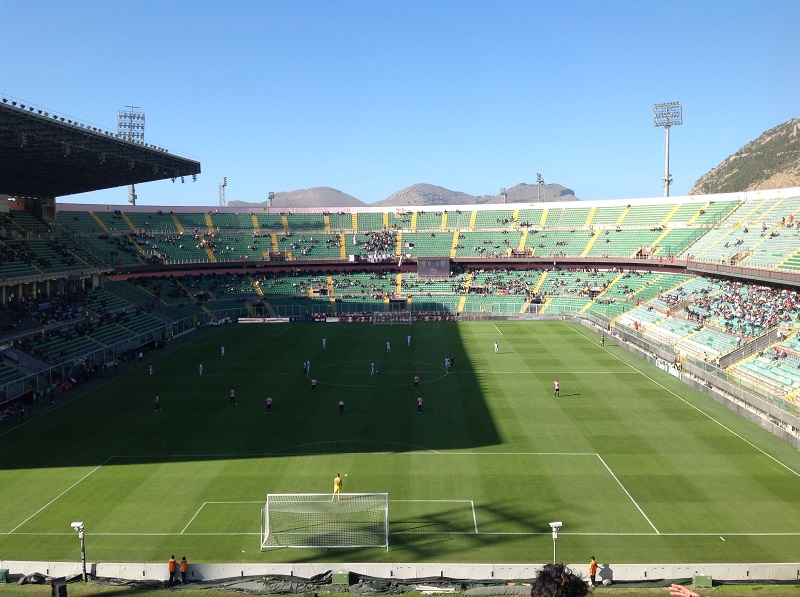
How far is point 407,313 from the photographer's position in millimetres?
69125

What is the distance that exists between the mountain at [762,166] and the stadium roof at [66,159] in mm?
111410

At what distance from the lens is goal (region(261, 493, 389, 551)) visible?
762 inches

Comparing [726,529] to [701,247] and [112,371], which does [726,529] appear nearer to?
[112,371]

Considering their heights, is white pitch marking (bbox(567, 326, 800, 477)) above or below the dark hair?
below

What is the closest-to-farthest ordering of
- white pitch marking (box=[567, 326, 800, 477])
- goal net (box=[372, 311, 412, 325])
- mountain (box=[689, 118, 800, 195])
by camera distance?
white pitch marking (box=[567, 326, 800, 477]), goal net (box=[372, 311, 412, 325]), mountain (box=[689, 118, 800, 195])

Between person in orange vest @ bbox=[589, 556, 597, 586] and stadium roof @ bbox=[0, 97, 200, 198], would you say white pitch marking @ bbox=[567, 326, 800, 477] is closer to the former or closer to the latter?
person in orange vest @ bbox=[589, 556, 597, 586]

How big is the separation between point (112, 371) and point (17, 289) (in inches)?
418

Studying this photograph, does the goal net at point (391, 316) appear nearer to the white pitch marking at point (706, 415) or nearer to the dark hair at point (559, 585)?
the white pitch marking at point (706, 415)

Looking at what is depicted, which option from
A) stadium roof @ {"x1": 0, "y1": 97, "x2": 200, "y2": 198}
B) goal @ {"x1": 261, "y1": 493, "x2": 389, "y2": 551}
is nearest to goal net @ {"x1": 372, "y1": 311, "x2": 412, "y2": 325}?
stadium roof @ {"x1": 0, "y1": 97, "x2": 200, "y2": 198}

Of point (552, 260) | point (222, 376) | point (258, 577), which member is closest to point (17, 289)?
point (222, 376)

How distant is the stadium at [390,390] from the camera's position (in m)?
19.5

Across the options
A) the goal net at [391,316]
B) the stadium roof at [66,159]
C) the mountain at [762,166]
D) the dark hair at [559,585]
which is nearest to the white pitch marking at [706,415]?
the dark hair at [559,585]

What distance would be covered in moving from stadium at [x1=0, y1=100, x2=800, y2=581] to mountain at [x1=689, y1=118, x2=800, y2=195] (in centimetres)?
6836

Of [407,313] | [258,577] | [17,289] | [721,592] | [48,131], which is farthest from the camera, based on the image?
[407,313]
